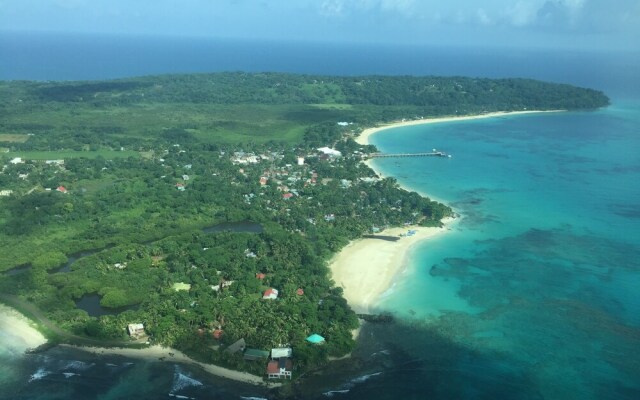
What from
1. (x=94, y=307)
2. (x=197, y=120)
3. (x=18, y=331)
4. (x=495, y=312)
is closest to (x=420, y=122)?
(x=197, y=120)

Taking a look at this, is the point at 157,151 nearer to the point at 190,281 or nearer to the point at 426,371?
the point at 190,281

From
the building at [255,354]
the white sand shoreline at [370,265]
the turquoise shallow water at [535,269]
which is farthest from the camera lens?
the white sand shoreline at [370,265]

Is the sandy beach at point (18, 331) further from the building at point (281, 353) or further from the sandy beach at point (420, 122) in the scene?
the sandy beach at point (420, 122)

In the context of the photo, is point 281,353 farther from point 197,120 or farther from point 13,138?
point 197,120

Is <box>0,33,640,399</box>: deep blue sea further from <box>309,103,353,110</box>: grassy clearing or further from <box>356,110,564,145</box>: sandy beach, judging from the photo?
<box>309,103,353,110</box>: grassy clearing

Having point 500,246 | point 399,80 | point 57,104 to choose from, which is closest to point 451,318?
point 500,246

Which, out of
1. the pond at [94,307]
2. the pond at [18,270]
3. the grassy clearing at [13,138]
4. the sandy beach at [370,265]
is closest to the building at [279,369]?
the sandy beach at [370,265]

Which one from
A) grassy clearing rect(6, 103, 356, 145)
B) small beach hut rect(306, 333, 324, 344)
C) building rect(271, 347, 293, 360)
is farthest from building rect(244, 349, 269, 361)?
grassy clearing rect(6, 103, 356, 145)
